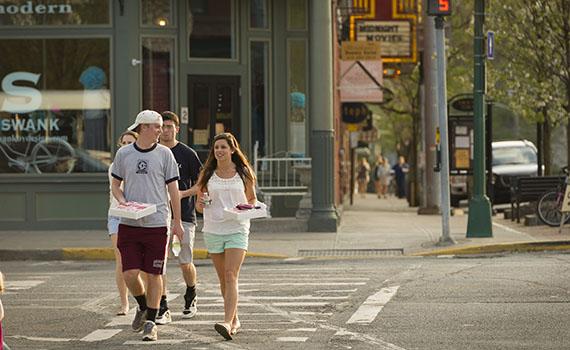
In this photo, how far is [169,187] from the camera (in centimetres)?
1118

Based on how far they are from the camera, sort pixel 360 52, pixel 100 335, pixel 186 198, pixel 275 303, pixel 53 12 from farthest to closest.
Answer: pixel 360 52
pixel 53 12
pixel 275 303
pixel 186 198
pixel 100 335

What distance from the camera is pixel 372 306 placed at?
1284cm

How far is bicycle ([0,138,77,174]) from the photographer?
23.4 m

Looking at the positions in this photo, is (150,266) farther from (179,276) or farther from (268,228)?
(268,228)

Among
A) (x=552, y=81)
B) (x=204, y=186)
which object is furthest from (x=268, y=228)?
(x=204, y=186)

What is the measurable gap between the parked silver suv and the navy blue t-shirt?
24.9 meters

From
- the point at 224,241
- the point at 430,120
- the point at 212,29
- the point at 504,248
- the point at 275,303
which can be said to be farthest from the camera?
the point at 430,120

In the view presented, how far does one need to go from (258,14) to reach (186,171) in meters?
12.3

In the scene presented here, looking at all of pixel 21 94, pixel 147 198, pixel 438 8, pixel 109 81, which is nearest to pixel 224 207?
pixel 147 198

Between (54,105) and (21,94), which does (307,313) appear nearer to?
(54,105)

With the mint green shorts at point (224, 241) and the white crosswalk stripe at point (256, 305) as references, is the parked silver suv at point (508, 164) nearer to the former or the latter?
the white crosswalk stripe at point (256, 305)

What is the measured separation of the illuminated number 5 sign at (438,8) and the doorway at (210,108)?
204 inches

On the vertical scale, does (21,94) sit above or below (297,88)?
below

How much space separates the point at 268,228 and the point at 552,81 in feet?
25.9
